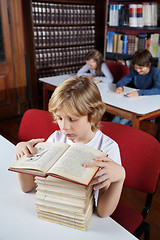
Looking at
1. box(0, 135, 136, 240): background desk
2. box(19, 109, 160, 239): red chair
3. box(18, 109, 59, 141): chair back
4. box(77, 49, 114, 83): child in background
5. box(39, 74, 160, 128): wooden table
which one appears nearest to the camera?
box(0, 135, 136, 240): background desk

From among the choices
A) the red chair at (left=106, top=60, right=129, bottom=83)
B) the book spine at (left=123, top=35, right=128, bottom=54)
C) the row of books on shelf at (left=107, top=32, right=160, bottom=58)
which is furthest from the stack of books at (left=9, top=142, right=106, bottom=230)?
the book spine at (left=123, top=35, right=128, bottom=54)

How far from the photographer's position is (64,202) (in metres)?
0.70

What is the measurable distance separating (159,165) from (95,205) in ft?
1.23

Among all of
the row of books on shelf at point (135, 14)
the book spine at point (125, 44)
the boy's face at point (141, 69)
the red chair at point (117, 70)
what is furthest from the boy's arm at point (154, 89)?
the book spine at point (125, 44)

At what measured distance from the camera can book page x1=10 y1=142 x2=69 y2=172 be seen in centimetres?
66

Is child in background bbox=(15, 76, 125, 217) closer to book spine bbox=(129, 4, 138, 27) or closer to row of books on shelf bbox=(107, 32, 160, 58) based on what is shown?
row of books on shelf bbox=(107, 32, 160, 58)

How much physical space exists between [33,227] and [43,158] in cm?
23

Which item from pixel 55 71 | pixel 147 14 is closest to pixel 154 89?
pixel 147 14

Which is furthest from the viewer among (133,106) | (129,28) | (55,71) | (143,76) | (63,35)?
(55,71)

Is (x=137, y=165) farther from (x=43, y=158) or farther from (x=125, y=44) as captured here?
(x=125, y=44)

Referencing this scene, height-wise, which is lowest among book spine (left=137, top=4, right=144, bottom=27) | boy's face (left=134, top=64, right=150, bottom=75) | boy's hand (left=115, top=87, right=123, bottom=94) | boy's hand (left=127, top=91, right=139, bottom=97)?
boy's hand (left=127, top=91, right=139, bottom=97)

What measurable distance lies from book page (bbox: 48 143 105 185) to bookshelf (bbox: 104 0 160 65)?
305cm

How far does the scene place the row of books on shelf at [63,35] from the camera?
361 centimetres

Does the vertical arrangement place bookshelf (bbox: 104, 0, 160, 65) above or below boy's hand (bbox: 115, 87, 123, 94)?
above
